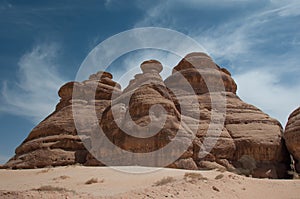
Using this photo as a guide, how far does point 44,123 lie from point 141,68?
14882 millimetres

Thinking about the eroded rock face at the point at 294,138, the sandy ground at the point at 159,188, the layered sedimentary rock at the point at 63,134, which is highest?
the layered sedimentary rock at the point at 63,134

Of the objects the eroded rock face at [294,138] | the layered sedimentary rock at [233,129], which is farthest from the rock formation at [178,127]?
the eroded rock face at [294,138]

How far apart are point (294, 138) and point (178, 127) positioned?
1100 centimetres

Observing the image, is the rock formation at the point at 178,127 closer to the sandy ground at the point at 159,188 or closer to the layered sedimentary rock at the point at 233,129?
the layered sedimentary rock at the point at 233,129

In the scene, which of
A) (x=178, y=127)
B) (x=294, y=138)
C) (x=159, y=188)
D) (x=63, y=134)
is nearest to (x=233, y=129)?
(x=294, y=138)

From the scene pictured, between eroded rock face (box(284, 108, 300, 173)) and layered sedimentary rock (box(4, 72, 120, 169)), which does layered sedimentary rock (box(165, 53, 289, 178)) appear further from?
layered sedimentary rock (box(4, 72, 120, 169))

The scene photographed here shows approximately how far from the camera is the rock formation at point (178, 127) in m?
25.9

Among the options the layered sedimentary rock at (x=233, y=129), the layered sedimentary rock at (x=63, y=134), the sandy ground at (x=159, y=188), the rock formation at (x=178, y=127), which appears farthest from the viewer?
the layered sedimentary rock at (x=63, y=134)

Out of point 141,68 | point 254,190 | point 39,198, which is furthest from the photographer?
point 141,68

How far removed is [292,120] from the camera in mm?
31047

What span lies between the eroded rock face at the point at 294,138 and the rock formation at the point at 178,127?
95 cm

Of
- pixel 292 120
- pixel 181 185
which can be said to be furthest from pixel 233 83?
pixel 181 185

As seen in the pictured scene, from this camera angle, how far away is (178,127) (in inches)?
1037

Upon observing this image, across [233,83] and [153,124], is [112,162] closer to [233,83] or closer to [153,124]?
[153,124]
